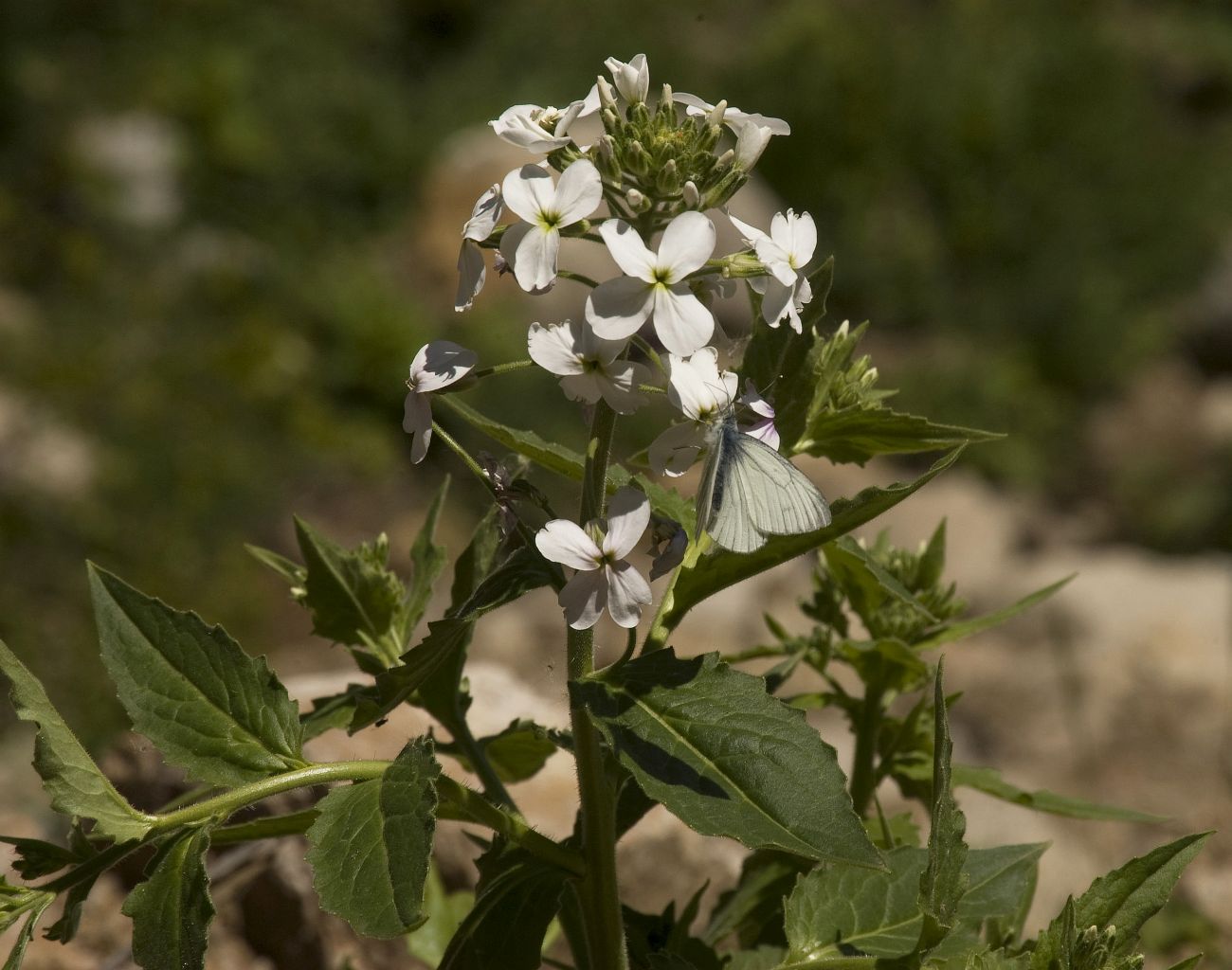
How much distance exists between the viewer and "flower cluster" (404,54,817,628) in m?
1.43

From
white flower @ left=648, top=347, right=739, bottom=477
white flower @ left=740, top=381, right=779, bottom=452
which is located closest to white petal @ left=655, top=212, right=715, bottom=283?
white flower @ left=648, top=347, right=739, bottom=477

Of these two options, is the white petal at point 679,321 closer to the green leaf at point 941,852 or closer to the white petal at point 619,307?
the white petal at point 619,307

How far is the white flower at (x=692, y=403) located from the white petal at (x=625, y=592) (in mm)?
139

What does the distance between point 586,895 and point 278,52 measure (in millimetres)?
11100

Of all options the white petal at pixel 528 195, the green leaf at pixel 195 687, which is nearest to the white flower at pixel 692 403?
the white petal at pixel 528 195

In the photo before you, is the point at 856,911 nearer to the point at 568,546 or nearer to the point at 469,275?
the point at 568,546

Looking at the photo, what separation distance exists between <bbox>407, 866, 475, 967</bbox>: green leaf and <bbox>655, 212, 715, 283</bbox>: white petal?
1377 mm

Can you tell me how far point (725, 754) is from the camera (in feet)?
4.70

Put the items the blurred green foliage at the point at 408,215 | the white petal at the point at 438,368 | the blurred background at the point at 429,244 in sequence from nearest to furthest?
the white petal at the point at 438,368 < the blurred background at the point at 429,244 < the blurred green foliage at the point at 408,215

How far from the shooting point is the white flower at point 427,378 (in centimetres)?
156

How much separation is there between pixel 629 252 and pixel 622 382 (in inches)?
5.7

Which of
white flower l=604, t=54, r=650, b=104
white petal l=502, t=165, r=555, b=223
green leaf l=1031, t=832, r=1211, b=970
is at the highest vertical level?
white flower l=604, t=54, r=650, b=104

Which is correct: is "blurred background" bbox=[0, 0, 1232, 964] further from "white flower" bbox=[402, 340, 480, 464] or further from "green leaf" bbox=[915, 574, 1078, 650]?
"white flower" bbox=[402, 340, 480, 464]

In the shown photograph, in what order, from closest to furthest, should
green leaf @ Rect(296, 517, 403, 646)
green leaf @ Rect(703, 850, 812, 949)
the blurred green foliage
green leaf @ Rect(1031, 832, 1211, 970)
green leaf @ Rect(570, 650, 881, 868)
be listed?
green leaf @ Rect(570, 650, 881, 868), green leaf @ Rect(1031, 832, 1211, 970), green leaf @ Rect(296, 517, 403, 646), green leaf @ Rect(703, 850, 812, 949), the blurred green foliage
